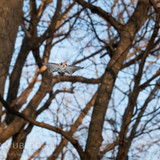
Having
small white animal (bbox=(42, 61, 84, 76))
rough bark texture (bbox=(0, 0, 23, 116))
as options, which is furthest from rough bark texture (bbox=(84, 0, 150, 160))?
rough bark texture (bbox=(0, 0, 23, 116))

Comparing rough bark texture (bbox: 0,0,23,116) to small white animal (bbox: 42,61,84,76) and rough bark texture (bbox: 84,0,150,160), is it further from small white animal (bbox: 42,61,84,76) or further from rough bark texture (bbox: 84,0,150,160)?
rough bark texture (bbox: 84,0,150,160)

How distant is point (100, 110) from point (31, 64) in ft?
9.33

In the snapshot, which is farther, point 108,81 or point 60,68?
point 108,81

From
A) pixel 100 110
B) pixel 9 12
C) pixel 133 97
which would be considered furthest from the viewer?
pixel 9 12

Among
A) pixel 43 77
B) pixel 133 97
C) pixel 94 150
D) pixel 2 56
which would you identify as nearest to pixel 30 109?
pixel 43 77

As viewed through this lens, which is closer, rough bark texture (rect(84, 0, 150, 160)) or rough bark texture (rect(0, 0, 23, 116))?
rough bark texture (rect(84, 0, 150, 160))

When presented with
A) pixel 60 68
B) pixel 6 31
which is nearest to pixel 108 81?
pixel 60 68

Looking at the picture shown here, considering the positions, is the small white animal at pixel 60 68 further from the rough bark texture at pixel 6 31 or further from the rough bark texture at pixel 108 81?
the rough bark texture at pixel 6 31

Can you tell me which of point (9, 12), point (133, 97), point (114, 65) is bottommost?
point (133, 97)

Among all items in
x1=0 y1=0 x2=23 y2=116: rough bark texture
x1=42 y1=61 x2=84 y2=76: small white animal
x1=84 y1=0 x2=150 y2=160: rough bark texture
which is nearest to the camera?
x1=42 y1=61 x2=84 y2=76: small white animal

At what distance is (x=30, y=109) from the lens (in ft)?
15.3

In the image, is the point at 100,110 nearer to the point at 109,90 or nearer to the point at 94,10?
the point at 109,90

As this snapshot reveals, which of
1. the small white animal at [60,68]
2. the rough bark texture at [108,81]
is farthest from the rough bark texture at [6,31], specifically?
the rough bark texture at [108,81]

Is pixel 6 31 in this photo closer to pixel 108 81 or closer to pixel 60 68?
pixel 60 68
